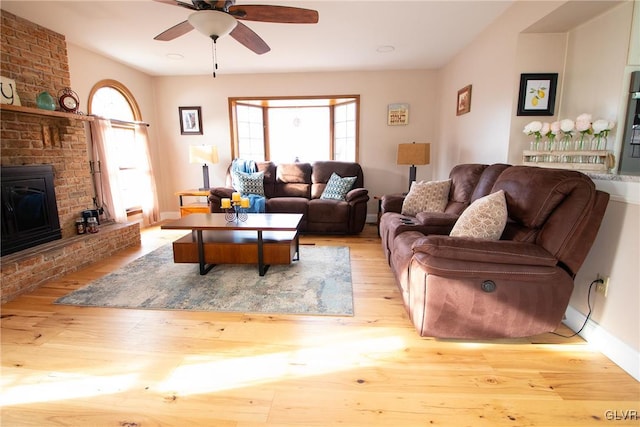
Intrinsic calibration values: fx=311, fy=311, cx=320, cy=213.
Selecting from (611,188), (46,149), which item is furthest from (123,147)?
(611,188)

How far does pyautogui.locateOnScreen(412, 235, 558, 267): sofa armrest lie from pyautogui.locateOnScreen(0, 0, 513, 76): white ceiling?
215 cm

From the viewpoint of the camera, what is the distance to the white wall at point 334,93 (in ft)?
16.2

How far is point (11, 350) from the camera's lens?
183 centimetres

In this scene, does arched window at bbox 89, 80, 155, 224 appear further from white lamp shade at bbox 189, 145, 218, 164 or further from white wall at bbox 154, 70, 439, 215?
white lamp shade at bbox 189, 145, 218, 164

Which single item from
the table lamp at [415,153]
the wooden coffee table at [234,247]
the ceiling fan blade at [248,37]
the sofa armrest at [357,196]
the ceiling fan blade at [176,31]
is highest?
the ceiling fan blade at [176,31]

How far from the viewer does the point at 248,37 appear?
257 cm

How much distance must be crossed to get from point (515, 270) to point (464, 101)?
9.18ft

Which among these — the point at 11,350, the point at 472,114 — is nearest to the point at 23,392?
the point at 11,350

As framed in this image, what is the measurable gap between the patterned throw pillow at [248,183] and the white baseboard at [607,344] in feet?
12.6

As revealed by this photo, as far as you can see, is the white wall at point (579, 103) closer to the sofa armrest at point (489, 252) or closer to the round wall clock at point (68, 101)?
the sofa armrest at point (489, 252)

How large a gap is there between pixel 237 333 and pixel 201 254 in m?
1.14

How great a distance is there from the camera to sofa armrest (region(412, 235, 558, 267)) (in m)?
1.70

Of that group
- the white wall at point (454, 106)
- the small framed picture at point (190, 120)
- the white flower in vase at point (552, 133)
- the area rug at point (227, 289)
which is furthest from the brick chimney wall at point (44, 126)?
the white flower in vase at point (552, 133)

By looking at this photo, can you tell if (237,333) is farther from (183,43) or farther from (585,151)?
(183,43)
